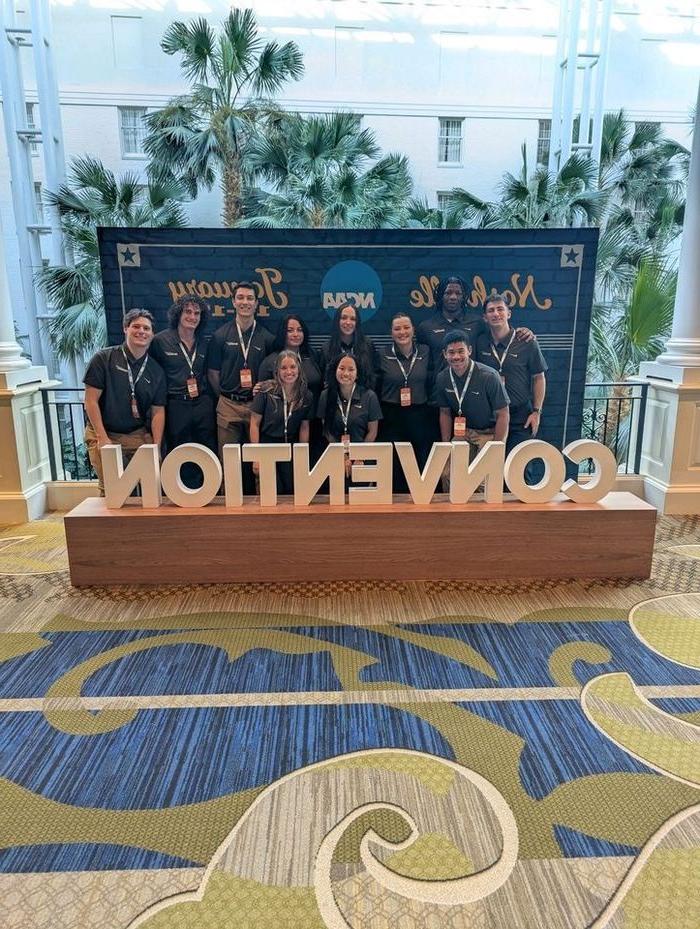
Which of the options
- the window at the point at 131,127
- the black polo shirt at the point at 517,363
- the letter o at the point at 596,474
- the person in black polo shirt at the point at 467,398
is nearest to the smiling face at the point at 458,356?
the person in black polo shirt at the point at 467,398

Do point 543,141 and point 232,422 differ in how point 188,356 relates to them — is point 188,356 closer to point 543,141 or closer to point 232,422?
point 232,422

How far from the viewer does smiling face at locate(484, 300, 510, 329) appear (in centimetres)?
337

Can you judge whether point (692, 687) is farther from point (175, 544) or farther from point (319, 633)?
point (175, 544)

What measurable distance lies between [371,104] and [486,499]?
11.1 m

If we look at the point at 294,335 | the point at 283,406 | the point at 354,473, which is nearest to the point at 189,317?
the point at 294,335

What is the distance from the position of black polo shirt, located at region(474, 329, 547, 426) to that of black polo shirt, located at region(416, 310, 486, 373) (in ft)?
0.27

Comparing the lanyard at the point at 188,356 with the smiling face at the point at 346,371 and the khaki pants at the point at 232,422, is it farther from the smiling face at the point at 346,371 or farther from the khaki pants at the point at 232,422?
the smiling face at the point at 346,371

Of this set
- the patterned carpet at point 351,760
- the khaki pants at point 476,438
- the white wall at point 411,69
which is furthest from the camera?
the white wall at point 411,69

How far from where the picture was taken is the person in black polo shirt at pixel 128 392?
3.31m

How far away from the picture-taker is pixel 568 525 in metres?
2.93

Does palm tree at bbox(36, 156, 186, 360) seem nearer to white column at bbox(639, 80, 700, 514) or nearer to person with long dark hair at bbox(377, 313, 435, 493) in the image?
person with long dark hair at bbox(377, 313, 435, 493)

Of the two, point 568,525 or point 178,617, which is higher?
point 568,525

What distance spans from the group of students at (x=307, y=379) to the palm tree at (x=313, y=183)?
590cm

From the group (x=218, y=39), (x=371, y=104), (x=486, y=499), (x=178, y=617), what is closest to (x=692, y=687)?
(x=486, y=499)
